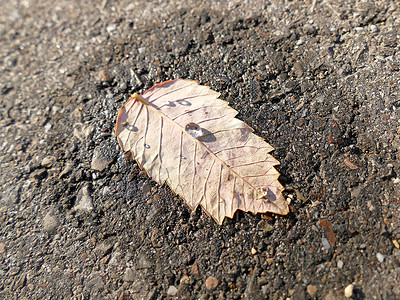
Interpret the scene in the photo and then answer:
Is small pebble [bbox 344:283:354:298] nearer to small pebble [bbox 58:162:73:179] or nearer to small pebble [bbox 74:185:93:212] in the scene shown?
small pebble [bbox 74:185:93:212]

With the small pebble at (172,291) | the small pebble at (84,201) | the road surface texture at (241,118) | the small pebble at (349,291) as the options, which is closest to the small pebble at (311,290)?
the road surface texture at (241,118)

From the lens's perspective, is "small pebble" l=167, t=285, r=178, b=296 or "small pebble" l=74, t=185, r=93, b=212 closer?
"small pebble" l=167, t=285, r=178, b=296

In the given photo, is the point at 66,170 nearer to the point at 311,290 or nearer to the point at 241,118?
the point at 241,118

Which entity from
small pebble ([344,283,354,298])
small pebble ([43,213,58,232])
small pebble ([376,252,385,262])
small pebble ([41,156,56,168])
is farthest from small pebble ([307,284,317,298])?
small pebble ([41,156,56,168])

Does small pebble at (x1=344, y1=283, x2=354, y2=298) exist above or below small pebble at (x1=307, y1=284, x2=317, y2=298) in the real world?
below

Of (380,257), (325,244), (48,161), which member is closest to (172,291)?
(325,244)

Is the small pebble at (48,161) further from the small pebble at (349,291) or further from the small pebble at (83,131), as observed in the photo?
the small pebble at (349,291)

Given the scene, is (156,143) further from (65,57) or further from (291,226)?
(65,57)

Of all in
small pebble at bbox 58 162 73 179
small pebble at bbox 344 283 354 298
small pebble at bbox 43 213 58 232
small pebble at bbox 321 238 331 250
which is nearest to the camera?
small pebble at bbox 344 283 354 298
